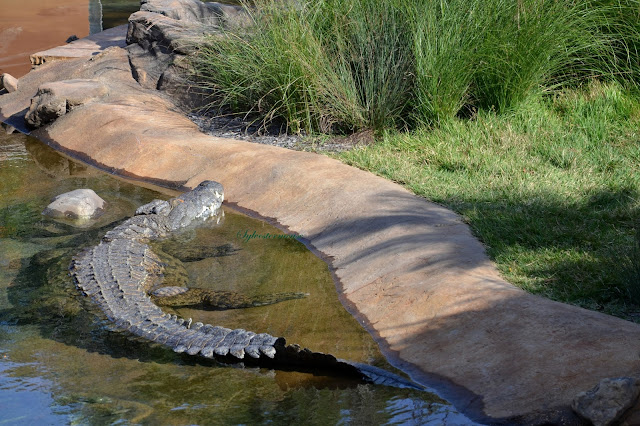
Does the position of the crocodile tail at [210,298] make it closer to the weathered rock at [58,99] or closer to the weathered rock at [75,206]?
the weathered rock at [75,206]

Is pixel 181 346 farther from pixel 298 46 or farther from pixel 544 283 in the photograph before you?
pixel 298 46

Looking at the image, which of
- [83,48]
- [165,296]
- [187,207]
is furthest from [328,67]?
[83,48]

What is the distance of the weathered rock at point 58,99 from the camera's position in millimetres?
8094

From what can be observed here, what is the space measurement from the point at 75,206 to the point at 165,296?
1.80 metres

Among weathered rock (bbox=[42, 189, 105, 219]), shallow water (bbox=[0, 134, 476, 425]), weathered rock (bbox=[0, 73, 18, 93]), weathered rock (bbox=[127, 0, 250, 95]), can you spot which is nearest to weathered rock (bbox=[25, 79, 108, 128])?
weathered rock (bbox=[127, 0, 250, 95])

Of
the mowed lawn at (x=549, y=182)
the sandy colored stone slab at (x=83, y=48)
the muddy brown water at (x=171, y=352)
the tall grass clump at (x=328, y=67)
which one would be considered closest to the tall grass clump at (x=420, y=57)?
the tall grass clump at (x=328, y=67)

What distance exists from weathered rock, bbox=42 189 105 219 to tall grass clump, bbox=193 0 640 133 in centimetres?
213

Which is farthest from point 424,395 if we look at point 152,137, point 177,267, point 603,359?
point 152,137

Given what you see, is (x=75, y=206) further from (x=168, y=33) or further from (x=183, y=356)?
(x=168, y=33)

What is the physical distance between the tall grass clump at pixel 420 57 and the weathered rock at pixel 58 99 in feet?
5.74

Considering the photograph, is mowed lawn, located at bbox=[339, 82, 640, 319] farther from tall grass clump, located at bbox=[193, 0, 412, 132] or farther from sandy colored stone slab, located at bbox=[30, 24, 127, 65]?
sandy colored stone slab, located at bbox=[30, 24, 127, 65]

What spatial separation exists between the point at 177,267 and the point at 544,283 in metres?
2.45

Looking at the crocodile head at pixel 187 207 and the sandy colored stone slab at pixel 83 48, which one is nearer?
the crocodile head at pixel 187 207

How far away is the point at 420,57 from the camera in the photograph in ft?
21.5
